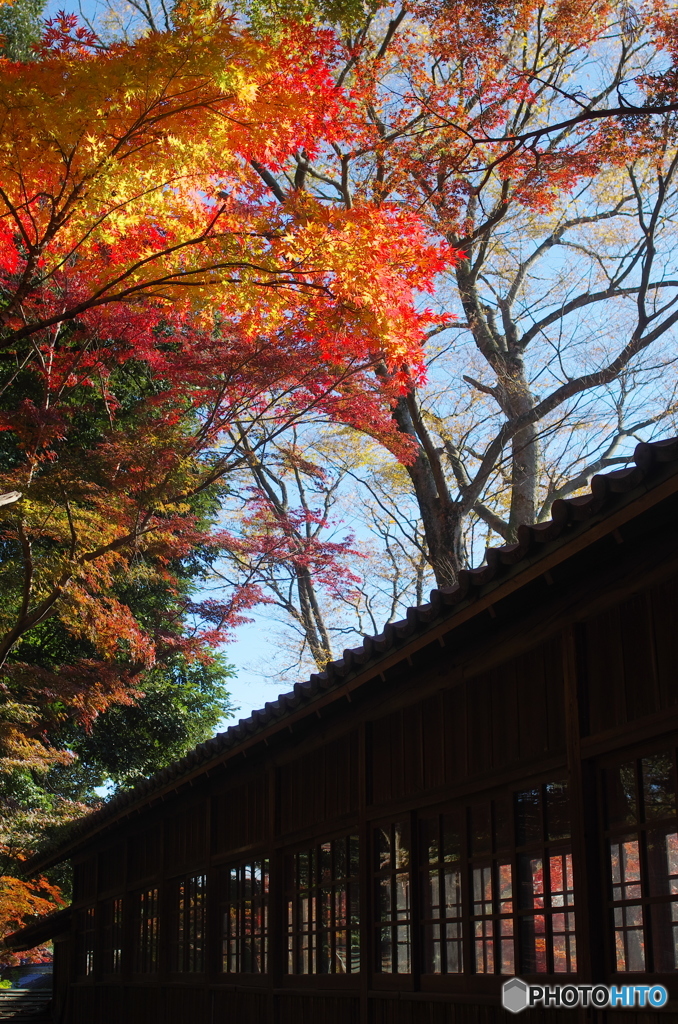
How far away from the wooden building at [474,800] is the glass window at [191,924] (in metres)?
0.28

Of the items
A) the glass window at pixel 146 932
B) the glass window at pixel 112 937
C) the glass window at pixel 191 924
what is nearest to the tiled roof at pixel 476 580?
the glass window at pixel 191 924

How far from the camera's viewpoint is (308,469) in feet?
71.3

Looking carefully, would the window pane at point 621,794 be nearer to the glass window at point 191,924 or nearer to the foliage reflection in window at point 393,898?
the foliage reflection in window at point 393,898

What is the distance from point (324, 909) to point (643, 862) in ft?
14.0

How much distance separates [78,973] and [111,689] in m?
4.78

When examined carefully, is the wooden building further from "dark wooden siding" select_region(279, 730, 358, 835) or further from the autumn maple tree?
the autumn maple tree

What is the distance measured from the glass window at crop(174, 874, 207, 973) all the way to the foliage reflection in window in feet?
13.9

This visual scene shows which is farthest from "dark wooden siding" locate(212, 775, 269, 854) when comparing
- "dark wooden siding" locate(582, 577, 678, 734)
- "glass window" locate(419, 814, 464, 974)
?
"dark wooden siding" locate(582, 577, 678, 734)

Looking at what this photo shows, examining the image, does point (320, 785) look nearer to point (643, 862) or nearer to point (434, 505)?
point (643, 862)

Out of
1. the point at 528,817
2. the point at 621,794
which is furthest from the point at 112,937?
the point at 621,794

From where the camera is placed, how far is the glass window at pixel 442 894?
6.33m

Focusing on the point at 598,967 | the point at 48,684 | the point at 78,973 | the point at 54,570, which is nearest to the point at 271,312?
the point at 54,570

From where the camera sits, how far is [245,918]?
10062 mm

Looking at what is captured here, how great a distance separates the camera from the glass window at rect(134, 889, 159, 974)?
12898 mm
